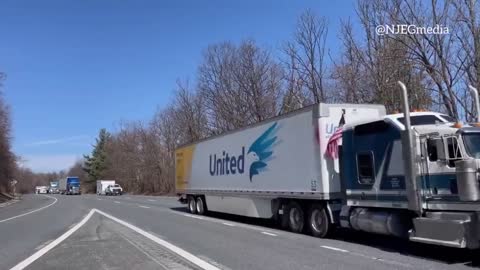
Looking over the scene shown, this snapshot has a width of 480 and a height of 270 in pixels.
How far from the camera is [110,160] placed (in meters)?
120

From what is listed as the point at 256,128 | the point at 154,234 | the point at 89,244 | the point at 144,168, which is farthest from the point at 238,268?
the point at 144,168

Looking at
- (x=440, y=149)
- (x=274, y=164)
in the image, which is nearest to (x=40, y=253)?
(x=274, y=164)

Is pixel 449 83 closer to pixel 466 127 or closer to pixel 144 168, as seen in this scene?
pixel 466 127

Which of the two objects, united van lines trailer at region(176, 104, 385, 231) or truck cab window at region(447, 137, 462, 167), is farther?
united van lines trailer at region(176, 104, 385, 231)

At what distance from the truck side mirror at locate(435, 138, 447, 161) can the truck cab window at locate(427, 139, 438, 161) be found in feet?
0.26

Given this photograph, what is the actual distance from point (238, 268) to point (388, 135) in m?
4.76

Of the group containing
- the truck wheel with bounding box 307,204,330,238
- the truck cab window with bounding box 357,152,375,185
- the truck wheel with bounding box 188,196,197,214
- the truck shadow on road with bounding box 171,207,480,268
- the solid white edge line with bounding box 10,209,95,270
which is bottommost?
the truck shadow on road with bounding box 171,207,480,268

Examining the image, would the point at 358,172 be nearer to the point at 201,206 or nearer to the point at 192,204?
the point at 201,206

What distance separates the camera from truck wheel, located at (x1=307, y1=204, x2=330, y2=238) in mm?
14391

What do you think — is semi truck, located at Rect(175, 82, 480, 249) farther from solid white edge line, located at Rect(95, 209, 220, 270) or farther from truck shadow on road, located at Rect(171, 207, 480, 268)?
solid white edge line, located at Rect(95, 209, 220, 270)

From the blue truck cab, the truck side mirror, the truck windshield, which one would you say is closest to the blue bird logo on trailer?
the truck side mirror

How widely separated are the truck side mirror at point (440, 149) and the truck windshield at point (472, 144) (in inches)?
16.1

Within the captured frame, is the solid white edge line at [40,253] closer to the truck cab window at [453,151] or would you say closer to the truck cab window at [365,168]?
the truck cab window at [365,168]

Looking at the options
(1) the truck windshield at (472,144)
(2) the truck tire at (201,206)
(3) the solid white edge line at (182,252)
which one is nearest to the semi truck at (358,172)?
(1) the truck windshield at (472,144)
